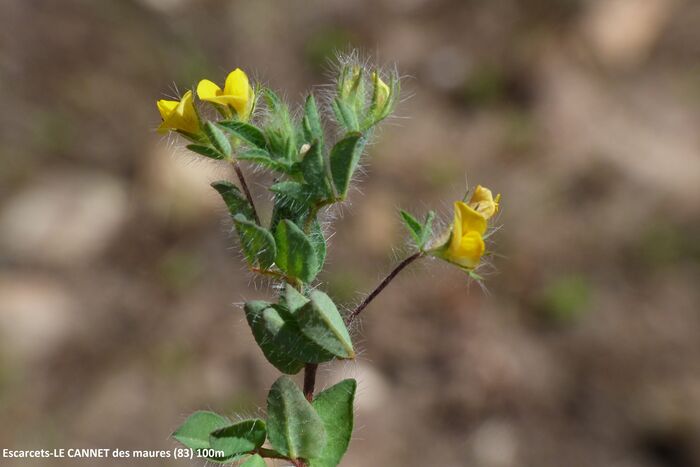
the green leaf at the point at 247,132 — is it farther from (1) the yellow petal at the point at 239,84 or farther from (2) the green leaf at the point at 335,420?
(2) the green leaf at the point at 335,420

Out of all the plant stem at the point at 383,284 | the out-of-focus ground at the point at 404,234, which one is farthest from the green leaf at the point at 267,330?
the out-of-focus ground at the point at 404,234

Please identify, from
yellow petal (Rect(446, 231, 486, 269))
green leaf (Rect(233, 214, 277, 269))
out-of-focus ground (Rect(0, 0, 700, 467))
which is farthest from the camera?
out-of-focus ground (Rect(0, 0, 700, 467))

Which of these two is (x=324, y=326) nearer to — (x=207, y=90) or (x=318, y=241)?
(x=318, y=241)

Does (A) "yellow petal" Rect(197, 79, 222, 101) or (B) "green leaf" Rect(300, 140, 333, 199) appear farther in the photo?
(A) "yellow petal" Rect(197, 79, 222, 101)

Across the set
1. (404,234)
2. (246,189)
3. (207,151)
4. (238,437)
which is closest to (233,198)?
(246,189)

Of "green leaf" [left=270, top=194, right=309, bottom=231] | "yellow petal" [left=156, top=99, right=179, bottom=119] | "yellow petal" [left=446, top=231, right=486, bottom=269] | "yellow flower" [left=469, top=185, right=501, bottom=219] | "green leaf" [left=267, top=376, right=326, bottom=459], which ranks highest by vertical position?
"yellow petal" [left=156, top=99, right=179, bottom=119]

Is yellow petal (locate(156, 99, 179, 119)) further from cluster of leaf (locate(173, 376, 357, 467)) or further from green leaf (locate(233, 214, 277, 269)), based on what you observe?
cluster of leaf (locate(173, 376, 357, 467))

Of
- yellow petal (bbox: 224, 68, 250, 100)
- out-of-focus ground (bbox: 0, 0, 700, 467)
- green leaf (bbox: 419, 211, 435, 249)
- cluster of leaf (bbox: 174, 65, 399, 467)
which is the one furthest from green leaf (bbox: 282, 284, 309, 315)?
out-of-focus ground (bbox: 0, 0, 700, 467)
